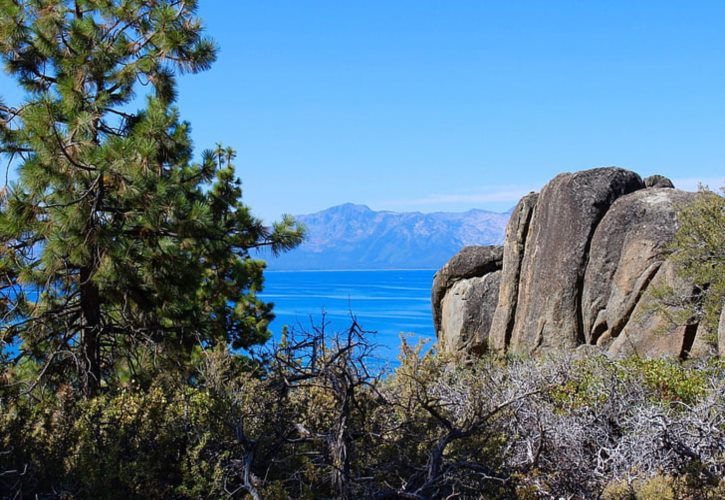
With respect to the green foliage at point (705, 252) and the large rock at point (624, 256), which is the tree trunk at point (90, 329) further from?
the large rock at point (624, 256)

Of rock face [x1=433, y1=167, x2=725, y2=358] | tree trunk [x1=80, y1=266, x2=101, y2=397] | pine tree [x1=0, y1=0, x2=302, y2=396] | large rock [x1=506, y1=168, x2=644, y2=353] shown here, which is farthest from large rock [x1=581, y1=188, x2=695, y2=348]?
tree trunk [x1=80, y1=266, x2=101, y2=397]

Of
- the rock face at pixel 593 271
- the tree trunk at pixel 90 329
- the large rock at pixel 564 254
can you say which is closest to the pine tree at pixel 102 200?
the tree trunk at pixel 90 329

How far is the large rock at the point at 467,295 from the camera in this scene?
2062 centimetres

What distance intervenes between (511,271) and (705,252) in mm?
5763

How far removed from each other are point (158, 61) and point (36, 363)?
4222 mm

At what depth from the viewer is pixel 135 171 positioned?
868cm

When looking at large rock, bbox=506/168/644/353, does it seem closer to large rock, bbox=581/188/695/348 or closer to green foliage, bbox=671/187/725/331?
large rock, bbox=581/188/695/348

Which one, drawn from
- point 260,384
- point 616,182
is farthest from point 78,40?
point 616,182

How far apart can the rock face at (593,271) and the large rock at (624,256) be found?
2 centimetres

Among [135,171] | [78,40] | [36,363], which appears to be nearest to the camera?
[135,171]

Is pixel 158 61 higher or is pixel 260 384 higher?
pixel 158 61

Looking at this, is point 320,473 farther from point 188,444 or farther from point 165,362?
point 165,362

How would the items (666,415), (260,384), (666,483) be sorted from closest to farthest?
(666,483), (666,415), (260,384)

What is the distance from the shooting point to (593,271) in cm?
1677
